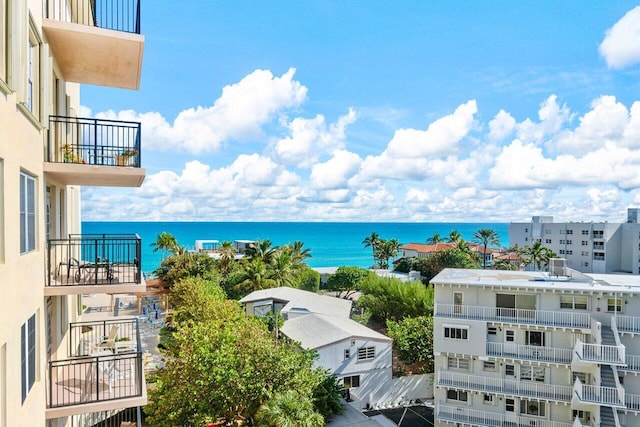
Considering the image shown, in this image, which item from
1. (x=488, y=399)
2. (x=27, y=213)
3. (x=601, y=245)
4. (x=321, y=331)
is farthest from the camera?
(x=601, y=245)

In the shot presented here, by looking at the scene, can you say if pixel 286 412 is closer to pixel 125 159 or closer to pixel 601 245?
pixel 125 159

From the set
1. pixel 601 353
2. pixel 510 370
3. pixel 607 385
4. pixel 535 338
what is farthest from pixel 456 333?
pixel 607 385

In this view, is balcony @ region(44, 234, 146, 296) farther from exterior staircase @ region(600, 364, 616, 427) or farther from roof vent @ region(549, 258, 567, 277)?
roof vent @ region(549, 258, 567, 277)

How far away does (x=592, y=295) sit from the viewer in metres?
22.9

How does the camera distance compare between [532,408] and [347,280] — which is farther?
[347,280]

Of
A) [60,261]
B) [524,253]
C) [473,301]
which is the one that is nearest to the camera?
[60,261]

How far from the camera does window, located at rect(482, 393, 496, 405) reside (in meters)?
25.0

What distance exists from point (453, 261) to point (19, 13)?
55787mm

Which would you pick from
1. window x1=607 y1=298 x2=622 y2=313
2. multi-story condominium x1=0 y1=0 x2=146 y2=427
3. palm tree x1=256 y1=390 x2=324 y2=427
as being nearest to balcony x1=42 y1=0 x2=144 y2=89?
multi-story condominium x1=0 y1=0 x2=146 y2=427

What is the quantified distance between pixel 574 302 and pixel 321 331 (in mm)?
15062

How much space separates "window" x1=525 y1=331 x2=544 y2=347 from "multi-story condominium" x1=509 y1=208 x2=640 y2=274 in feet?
222

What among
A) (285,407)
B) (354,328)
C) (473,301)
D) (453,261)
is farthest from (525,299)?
(453,261)

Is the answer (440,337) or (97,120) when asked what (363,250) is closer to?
(440,337)

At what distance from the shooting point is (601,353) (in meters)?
21.2
